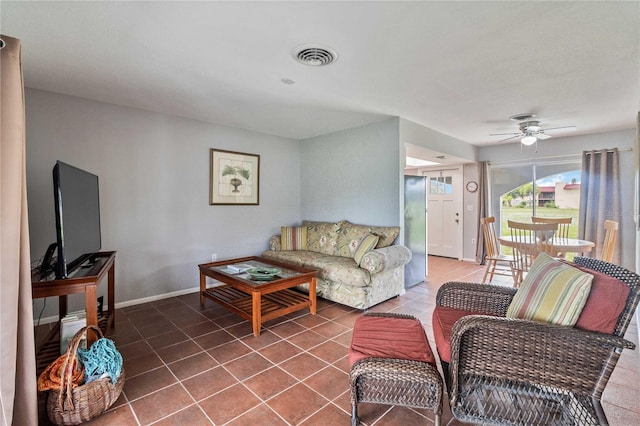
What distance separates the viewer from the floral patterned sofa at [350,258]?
10.6ft

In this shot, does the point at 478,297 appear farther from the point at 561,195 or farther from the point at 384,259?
the point at 561,195

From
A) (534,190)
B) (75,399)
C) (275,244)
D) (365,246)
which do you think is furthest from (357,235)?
(534,190)

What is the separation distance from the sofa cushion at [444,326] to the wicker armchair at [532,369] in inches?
5.8

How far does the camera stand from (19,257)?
1382mm

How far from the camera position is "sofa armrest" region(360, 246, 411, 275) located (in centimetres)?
317

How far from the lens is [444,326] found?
5.74ft

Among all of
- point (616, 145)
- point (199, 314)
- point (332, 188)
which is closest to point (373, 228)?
point (332, 188)

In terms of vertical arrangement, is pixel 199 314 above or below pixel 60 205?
below

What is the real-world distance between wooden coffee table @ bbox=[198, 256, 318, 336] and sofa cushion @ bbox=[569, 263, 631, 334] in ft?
7.25

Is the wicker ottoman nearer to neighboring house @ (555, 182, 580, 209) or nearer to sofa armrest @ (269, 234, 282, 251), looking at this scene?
sofa armrest @ (269, 234, 282, 251)

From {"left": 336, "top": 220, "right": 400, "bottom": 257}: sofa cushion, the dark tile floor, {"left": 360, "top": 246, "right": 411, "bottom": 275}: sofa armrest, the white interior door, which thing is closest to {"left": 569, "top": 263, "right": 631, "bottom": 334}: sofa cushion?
the dark tile floor

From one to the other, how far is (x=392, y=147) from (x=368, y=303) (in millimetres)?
2012

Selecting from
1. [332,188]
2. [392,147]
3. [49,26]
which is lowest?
[332,188]

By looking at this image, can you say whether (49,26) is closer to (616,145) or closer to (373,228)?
(373,228)
